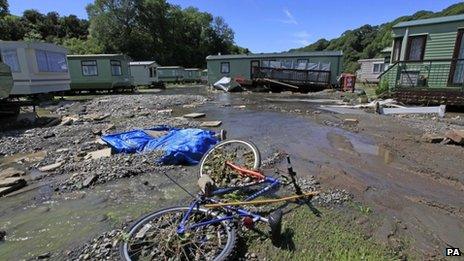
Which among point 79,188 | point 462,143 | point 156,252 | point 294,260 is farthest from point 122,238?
point 462,143

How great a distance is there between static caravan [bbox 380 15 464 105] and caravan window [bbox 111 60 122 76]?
21.6m

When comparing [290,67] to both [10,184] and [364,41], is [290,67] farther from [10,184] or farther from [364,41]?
[364,41]

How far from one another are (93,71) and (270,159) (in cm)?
2394

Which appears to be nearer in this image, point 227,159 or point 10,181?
point 227,159

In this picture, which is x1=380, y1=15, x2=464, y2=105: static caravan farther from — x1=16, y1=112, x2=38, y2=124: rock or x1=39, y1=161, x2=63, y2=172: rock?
x1=16, y1=112, x2=38, y2=124: rock

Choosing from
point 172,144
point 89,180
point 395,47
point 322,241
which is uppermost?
point 395,47

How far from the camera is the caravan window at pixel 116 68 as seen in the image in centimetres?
2603

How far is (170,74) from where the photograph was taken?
43875 millimetres

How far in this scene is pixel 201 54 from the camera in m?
62.5

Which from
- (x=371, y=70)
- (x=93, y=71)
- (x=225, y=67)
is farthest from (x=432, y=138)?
(x=371, y=70)

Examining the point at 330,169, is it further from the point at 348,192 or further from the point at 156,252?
the point at 156,252

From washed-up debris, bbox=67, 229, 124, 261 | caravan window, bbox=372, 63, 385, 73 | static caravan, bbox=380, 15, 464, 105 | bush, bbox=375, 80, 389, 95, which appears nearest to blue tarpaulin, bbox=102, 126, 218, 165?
washed-up debris, bbox=67, 229, 124, 261

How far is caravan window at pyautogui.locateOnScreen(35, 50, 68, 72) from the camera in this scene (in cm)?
1745

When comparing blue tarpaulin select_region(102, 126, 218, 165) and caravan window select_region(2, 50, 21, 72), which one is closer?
blue tarpaulin select_region(102, 126, 218, 165)
